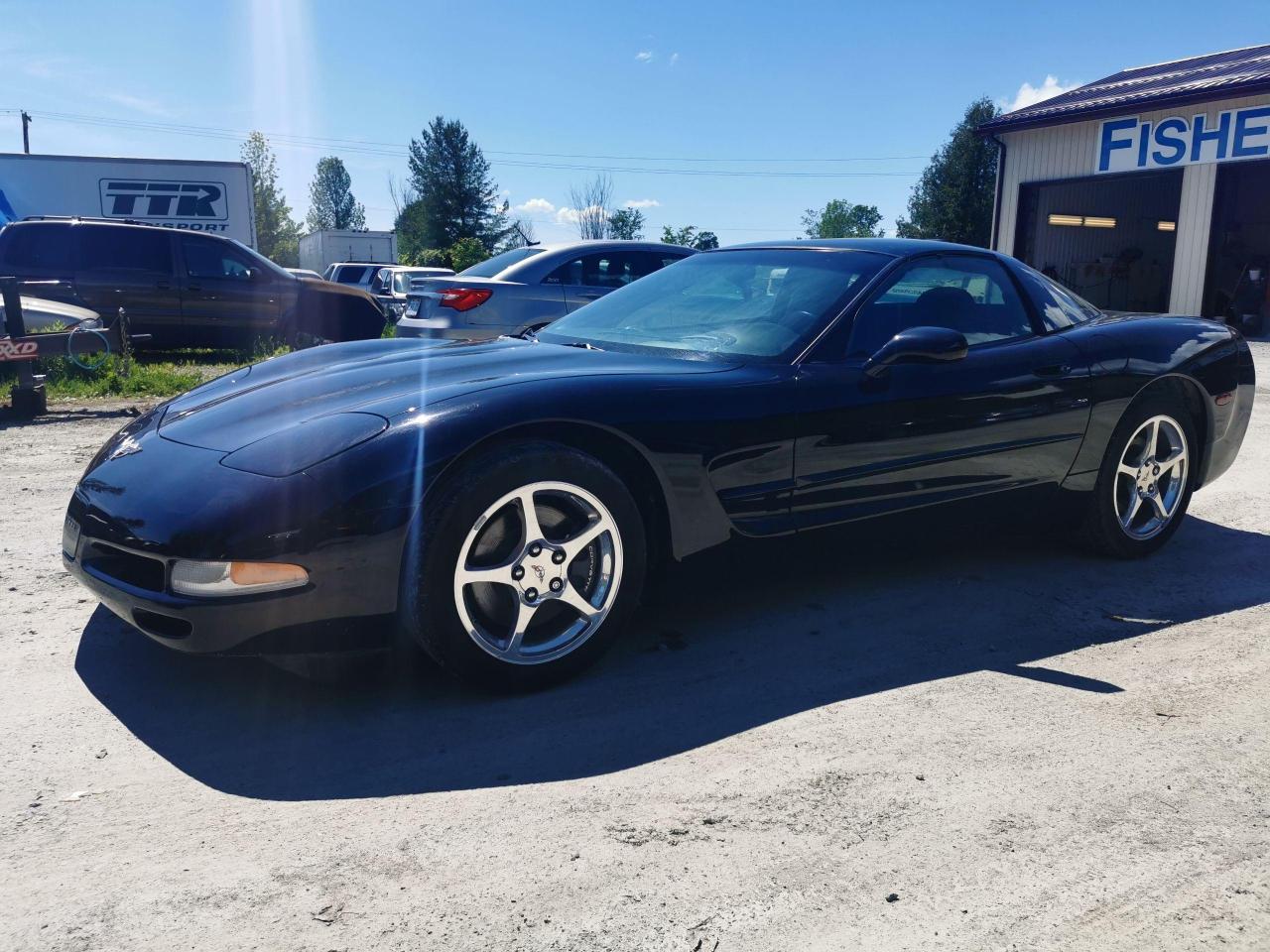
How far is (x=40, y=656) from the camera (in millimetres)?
3102

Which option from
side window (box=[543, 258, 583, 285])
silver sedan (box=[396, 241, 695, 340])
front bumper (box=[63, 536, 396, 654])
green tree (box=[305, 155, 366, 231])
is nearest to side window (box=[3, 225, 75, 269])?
silver sedan (box=[396, 241, 695, 340])

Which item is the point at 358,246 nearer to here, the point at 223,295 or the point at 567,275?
the point at 223,295

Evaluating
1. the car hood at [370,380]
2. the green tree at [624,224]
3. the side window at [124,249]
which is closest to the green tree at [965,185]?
the green tree at [624,224]

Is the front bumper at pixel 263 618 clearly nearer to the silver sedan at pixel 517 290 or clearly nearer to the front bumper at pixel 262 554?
the front bumper at pixel 262 554

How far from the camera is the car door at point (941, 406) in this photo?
341 centimetres

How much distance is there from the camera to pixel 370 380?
10.5ft

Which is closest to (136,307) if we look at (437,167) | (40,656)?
(40,656)

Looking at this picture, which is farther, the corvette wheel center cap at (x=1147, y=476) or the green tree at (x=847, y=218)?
the green tree at (x=847, y=218)

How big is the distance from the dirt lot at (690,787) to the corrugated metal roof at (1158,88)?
18.4 m

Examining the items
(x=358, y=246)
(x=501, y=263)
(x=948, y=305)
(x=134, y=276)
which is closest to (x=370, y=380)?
(x=948, y=305)

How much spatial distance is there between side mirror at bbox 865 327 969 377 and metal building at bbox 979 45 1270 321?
18126mm

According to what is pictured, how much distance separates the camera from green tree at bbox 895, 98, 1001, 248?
56000 mm

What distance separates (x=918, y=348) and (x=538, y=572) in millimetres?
1521

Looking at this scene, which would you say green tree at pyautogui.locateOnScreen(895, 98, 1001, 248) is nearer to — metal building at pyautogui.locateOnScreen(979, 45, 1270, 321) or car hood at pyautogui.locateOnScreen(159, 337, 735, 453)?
metal building at pyautogui.locateOnScreen(979, 45, 1270, 321)
